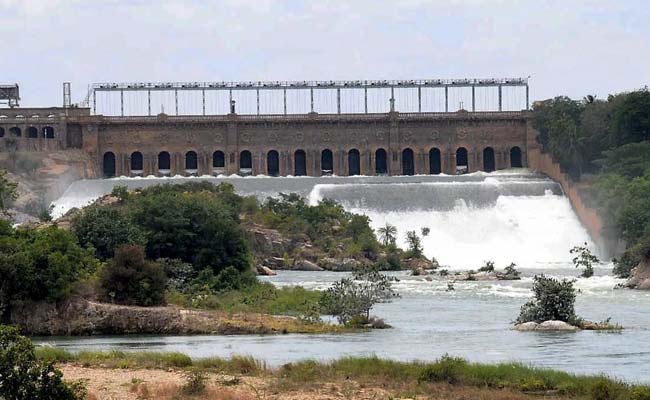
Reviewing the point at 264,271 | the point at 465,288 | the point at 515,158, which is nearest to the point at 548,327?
the point at 465,288

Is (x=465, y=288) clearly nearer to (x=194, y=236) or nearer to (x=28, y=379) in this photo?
(x=194, y=236)

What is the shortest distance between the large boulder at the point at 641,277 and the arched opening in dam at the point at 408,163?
6871cm

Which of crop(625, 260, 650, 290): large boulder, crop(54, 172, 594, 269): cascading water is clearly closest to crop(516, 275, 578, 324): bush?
crop(625, 260, 650, 290): large boulder

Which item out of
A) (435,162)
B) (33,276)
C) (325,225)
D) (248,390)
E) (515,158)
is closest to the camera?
(248,390)

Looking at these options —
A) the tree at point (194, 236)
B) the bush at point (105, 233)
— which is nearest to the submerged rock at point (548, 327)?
the tree at point (194, 236)

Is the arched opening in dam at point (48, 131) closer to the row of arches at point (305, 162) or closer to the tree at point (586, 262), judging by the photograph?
the row of arches at point (305, 162)

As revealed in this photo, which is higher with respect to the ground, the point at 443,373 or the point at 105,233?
the point at 105,233

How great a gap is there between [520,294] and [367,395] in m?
32.6

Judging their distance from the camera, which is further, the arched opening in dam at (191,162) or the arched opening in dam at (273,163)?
the arched opening in dam at (273,163)

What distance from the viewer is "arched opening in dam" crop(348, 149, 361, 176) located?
13962cm

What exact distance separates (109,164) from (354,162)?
2034cm

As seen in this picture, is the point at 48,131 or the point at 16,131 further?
the point at 48,131

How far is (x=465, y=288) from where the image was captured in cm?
7175

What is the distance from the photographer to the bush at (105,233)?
6469 cm
